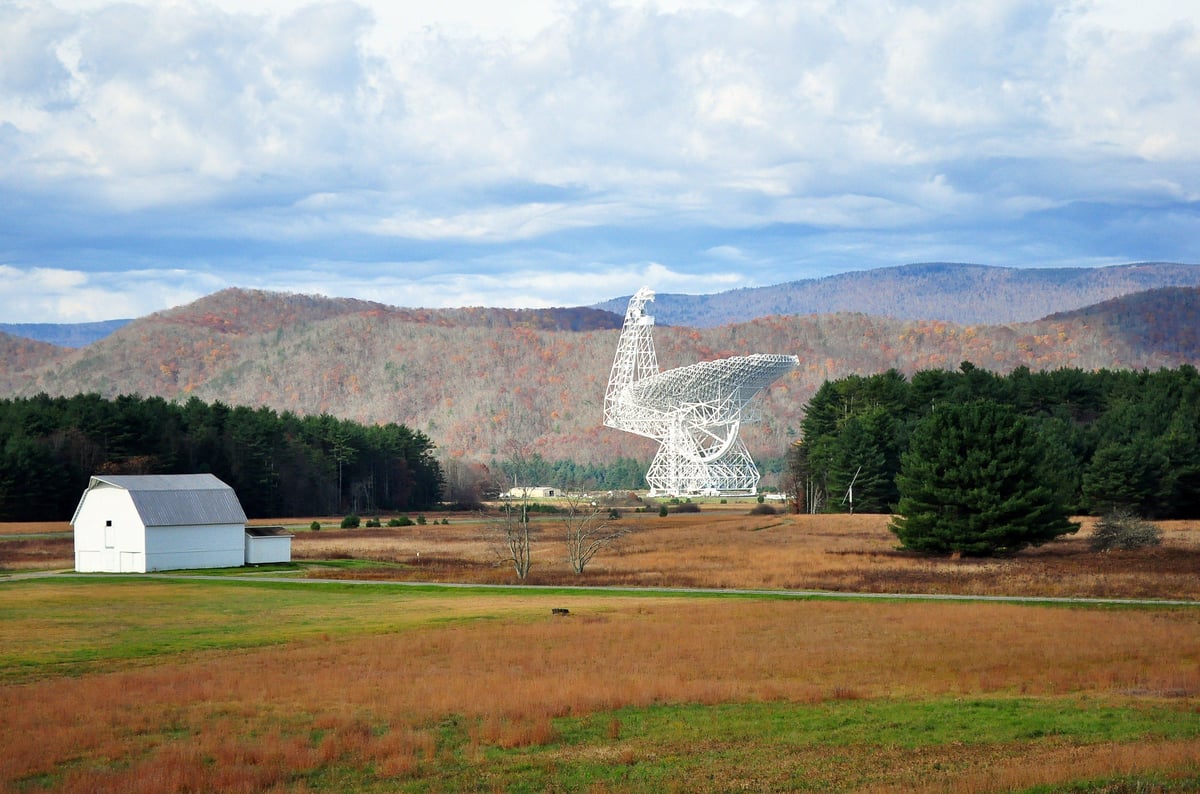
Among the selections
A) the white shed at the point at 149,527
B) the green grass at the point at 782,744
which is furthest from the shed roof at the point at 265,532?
the green grass at the point at 782,744

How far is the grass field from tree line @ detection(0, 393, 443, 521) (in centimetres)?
5216

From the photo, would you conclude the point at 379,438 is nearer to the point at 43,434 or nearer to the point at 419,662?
the point at 43,434

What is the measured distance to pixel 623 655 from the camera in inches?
938

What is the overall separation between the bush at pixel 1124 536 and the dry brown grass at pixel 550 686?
24.3 meters

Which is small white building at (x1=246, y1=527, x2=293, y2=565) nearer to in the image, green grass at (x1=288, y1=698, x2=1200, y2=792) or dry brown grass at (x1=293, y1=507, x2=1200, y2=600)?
dry brown grass at (x1=293, y1=507, x2=1200, y2=600)

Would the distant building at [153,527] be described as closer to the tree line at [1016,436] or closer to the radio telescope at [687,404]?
the tree line at [1016,436]

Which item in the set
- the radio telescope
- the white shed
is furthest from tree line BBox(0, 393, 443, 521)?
the white shed

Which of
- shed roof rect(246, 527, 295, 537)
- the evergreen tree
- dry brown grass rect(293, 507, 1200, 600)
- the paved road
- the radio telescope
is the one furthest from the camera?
the radio telescope

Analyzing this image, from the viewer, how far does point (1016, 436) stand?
52.5 metres

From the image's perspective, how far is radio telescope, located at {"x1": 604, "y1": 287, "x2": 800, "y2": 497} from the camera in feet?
378

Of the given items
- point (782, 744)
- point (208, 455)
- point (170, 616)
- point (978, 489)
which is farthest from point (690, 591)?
point (208, 455)

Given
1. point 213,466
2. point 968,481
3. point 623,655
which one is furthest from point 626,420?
point 623,655

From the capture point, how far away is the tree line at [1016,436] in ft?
174

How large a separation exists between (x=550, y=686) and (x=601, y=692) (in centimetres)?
111
